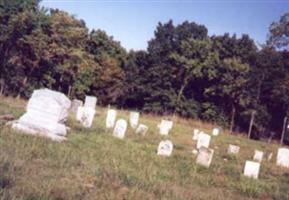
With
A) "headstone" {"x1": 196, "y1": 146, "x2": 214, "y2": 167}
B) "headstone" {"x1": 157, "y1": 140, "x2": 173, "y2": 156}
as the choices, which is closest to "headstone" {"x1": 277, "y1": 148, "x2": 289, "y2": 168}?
"headstone" {"x1": 196, "y1": 146, "x2": 214, "y2": 167}

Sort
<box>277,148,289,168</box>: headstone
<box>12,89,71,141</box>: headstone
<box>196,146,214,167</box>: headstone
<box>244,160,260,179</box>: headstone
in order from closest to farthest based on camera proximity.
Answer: <box>12,89,71,141</box>: headstone < <box>244,160,260,179</box>: headstone < <box>196,146,214,167</box>: headstone < <box>277,148,289,168</box>: headstone

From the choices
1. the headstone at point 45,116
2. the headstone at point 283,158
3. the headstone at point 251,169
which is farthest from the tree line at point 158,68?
the headstone at point 251,169

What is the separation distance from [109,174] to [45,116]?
5965mm

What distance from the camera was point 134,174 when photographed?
35.9 ft

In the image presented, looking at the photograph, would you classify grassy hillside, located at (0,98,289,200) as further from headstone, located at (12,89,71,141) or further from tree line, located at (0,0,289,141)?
tree line, located at (0,0,289,141)

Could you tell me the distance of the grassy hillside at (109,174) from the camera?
8.40 metres

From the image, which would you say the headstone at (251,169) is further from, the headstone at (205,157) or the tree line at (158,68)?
the tree line at (158,68)

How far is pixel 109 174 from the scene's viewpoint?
10.3 metres

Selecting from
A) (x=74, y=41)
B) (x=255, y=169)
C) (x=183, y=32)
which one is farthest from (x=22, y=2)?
(x=255, y=169)

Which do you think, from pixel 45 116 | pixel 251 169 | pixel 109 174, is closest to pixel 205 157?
pixel 251 169

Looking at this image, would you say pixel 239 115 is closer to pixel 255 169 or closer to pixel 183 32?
pixel 183 32

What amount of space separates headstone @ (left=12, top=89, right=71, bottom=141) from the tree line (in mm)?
27077

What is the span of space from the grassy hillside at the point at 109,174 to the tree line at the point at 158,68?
28.8 meters

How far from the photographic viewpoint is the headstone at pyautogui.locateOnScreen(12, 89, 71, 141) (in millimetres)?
14961
